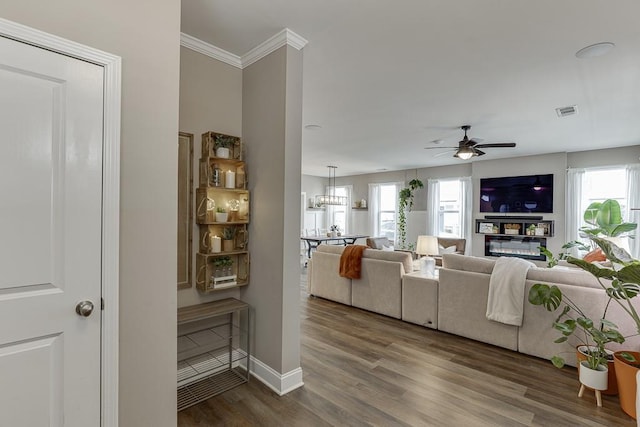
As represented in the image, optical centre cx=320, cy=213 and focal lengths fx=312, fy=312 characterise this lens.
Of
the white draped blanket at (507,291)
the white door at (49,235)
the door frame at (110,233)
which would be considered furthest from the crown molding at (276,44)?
the white draped blanket at (507,291)

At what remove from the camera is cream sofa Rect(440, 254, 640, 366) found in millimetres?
2746

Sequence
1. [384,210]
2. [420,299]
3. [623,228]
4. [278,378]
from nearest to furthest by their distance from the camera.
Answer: [278,378] → [623,228] → [420,299] → [384,210]

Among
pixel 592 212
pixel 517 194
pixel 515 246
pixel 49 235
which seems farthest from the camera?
pixel 515 246

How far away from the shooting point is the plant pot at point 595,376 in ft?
7.56

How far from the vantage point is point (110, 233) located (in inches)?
59.4

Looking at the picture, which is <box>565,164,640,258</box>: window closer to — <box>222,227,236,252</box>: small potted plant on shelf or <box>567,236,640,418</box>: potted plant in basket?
<box>567,236,640,418</box>: potted plant in basket

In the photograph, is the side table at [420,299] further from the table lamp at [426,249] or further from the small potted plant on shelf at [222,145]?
the small potted plant on shelf at [222,145]

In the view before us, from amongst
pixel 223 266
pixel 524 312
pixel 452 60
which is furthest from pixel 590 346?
pixel 223 266

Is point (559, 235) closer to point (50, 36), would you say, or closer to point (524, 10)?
point (524, 10)

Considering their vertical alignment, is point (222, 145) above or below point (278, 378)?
above

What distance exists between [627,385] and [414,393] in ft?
4.70

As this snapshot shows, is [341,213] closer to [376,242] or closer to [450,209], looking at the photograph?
[376,242]

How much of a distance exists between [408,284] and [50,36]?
385cm

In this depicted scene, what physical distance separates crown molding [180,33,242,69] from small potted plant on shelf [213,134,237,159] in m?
0.69
